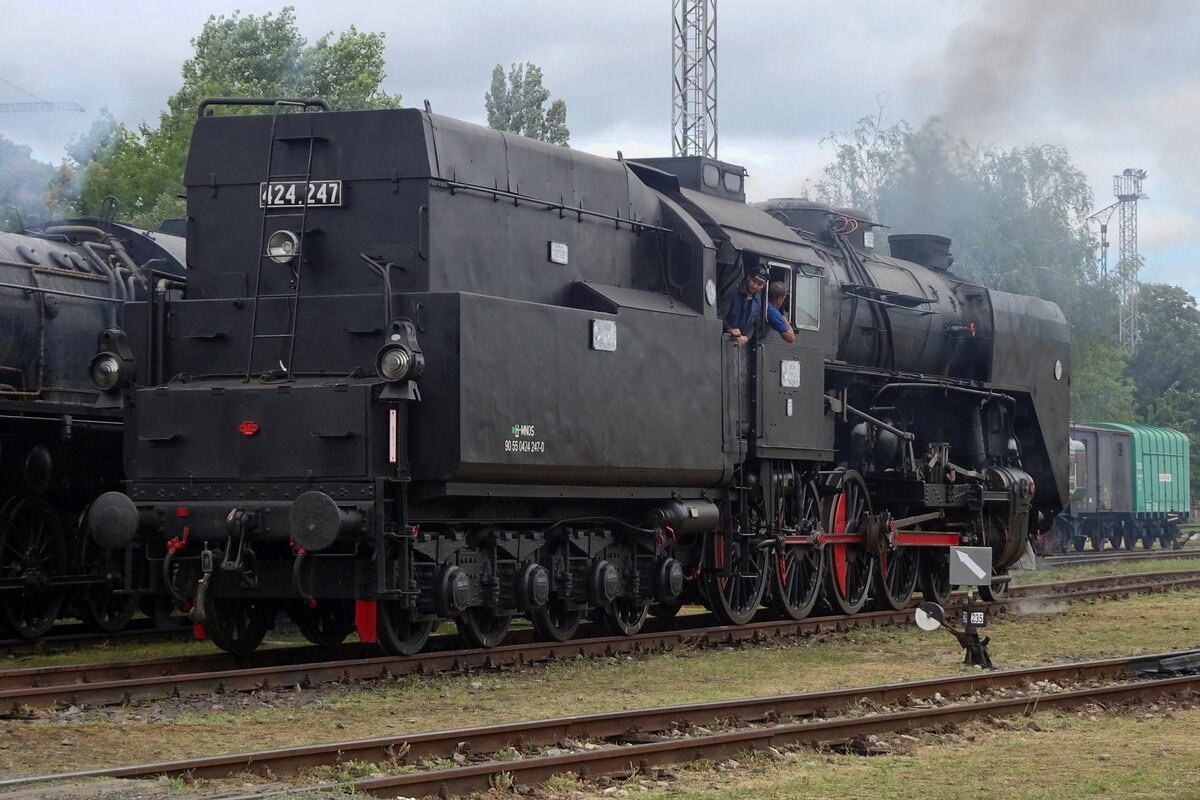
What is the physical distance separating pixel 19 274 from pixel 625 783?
28.7 feet

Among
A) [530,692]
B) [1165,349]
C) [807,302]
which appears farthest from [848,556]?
[1165,349]

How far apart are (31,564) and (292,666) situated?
4491 mm

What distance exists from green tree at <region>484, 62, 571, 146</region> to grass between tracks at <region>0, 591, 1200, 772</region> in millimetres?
31428

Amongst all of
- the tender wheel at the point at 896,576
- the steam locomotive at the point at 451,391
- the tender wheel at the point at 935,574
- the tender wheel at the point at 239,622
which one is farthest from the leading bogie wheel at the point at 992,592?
the tender wheel at the point at 239,622

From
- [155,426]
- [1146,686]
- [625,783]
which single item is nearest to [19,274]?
[155,426]

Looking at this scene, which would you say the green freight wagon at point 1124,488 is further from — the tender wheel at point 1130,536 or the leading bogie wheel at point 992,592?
the leading bogie wheel at point 992,592

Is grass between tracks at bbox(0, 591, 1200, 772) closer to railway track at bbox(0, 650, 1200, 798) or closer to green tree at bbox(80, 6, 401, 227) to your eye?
railway track at bbox(0, 650, 1200, 798)

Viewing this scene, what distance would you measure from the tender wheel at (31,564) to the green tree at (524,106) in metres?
32.7

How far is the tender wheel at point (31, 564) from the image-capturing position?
1380cm

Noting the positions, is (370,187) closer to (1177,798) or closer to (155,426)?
→ (155,426)

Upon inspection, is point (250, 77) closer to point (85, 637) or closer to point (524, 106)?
point (524, 106)

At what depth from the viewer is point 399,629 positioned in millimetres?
11602

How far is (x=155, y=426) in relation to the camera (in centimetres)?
1127

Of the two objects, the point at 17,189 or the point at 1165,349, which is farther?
the point at 1165,349
